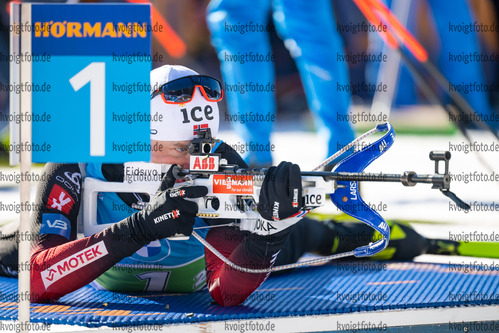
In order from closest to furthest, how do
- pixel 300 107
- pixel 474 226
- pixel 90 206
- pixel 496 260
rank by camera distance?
pixel 90 206, pixel 496 260, pixel 474 226, pixel 300 107

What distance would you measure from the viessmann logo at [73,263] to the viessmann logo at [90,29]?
0.85 m

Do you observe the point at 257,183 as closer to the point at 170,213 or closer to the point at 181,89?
the point at 170,213

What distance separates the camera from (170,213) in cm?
301

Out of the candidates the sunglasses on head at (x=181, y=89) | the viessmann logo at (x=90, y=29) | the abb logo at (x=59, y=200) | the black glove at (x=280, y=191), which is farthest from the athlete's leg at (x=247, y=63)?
the viessmann logo at (x=90, y=29)

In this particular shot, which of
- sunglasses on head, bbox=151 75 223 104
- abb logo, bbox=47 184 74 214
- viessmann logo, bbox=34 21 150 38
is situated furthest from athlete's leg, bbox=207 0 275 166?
viessmann logo, bbox=34 21 150 38

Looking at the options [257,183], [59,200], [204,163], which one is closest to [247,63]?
[59,200]

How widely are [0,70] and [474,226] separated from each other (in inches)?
261

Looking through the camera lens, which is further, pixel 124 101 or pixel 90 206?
pixel 90 206

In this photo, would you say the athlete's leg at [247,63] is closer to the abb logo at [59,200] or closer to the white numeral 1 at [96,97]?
the abb logo at [59,200]

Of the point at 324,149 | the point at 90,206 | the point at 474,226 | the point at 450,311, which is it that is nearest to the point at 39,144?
the point at 90,206

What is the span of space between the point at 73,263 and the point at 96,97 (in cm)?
78

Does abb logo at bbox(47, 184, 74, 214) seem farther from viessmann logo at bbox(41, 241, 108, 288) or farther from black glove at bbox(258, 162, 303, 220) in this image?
black glove at bbox(258, 162, 303, 220)

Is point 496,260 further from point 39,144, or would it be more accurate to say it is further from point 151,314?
point 39,144

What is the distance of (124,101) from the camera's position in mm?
2824
